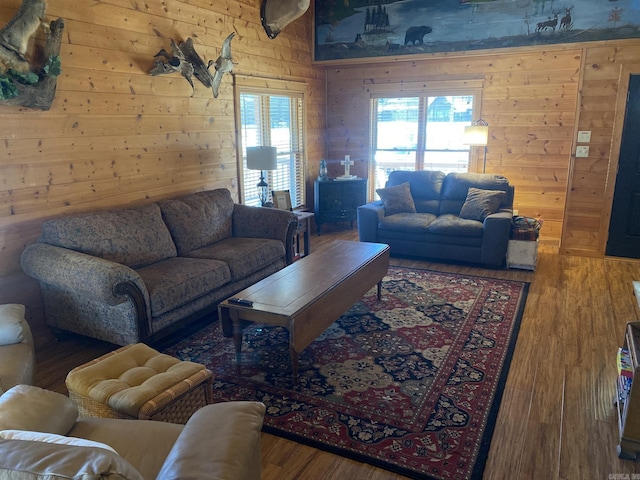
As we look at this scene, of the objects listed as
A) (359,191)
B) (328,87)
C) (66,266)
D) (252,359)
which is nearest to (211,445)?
(252,359)

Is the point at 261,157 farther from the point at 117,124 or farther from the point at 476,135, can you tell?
the point at 476,135

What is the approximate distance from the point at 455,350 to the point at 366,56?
175 inches

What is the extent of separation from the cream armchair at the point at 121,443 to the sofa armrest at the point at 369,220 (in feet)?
13.3

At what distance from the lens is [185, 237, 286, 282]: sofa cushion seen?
4.03 metres

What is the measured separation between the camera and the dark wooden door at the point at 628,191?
5.02 m

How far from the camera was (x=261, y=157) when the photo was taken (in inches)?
199

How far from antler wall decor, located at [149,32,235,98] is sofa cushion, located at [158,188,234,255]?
1.09 m

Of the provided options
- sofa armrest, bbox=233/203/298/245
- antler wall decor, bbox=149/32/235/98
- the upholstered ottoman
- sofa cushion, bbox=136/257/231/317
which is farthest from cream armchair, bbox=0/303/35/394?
antler wall decor, bbox=149/32/235/98

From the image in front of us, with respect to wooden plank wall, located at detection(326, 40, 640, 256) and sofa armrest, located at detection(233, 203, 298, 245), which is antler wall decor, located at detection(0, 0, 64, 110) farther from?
wooden plank wall, located at detection(326, 40, 640, 256)

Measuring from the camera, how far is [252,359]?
128 inches

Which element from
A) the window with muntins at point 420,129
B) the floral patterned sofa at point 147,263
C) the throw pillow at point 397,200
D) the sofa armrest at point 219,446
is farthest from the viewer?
the window with muntins at point 420,129

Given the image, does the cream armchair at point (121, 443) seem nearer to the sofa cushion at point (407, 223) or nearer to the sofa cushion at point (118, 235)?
the sofa cushion at point (118, 235)

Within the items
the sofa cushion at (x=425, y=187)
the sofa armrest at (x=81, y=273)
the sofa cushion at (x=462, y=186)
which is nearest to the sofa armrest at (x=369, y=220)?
the sofa cushion at (x=425, y=187)

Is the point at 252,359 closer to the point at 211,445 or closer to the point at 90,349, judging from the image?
the point at 90,349
